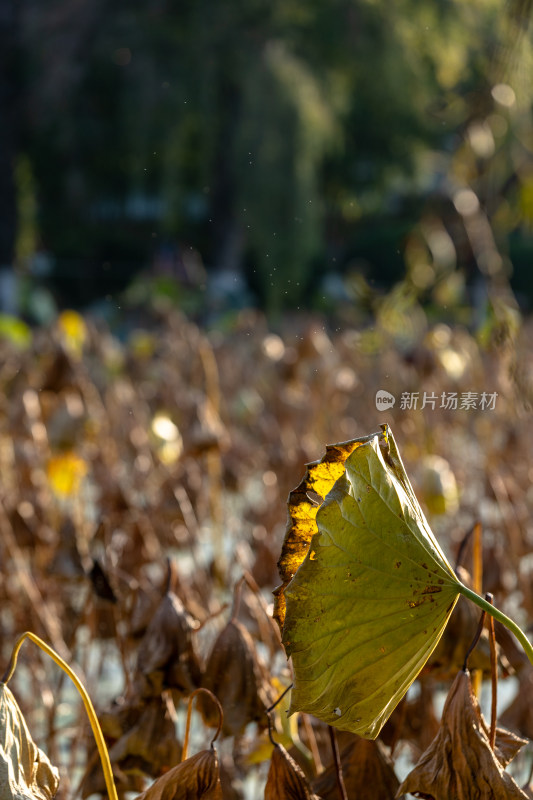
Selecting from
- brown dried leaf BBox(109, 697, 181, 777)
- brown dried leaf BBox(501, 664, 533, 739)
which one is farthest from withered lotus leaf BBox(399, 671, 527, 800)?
brown dried leaf BBox(501, 664, 533, 739)

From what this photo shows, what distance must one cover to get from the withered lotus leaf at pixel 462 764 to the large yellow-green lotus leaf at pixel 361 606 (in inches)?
1.9

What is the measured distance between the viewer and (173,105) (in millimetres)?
8016

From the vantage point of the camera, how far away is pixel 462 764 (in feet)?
1.59

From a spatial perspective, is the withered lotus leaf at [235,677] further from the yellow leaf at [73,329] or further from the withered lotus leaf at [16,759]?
the yellow leaf at [73,329]

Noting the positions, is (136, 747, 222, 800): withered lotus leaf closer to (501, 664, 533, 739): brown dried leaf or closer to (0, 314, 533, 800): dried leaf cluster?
(0, 314, 533, 800): dried leaf cluster

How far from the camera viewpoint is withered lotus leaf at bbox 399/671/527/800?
0.48 meters

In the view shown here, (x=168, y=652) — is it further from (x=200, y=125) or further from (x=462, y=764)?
(x=200, y=125)

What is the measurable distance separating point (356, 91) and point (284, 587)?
8820 mm

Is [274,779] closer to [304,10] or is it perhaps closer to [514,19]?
[514,19]

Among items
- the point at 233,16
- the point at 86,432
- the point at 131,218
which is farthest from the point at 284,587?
the point at 131,218

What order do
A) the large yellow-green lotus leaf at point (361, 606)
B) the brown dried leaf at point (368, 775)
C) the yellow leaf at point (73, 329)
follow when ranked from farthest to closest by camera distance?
A: the yellow leaf at point (73, 329)
the brown dried leaf at point (368, 775)
the large yellow-green lotus leaf at point (361, 606)

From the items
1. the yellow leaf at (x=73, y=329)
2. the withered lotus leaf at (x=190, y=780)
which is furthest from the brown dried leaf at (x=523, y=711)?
the yellow leaf at (x=73, y=329)

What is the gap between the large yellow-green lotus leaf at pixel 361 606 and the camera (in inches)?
17.7

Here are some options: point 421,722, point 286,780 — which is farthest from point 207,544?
point 286,780
